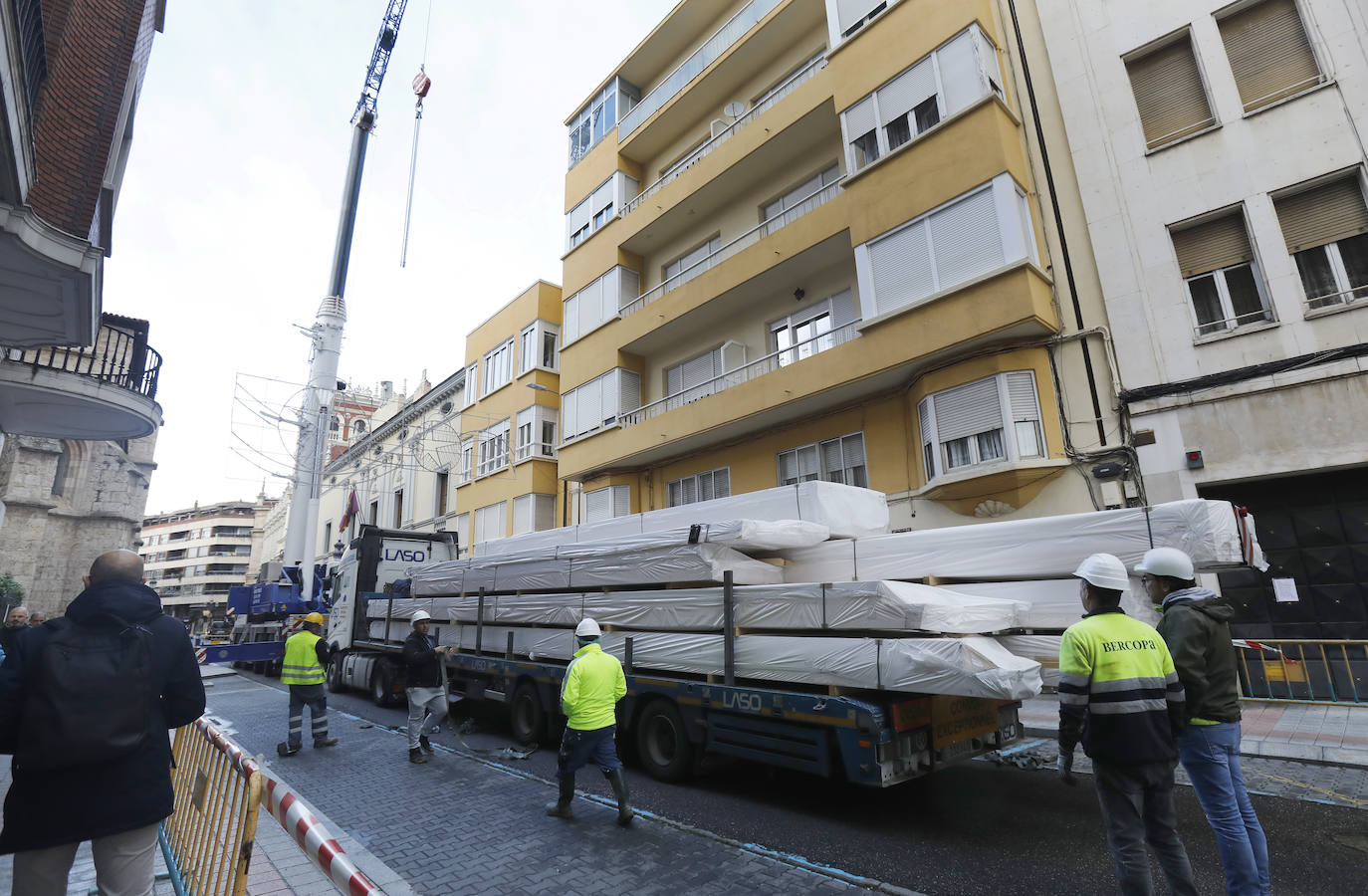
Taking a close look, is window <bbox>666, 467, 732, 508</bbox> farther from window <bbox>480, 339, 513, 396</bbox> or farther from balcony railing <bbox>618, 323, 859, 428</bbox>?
window <bbox>480, 339, 513, 396</bbox>

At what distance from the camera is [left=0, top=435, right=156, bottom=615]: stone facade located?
1057 inches

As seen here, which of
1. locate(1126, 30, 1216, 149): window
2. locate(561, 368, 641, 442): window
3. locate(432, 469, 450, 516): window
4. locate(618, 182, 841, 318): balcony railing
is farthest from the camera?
locate(432, 469, 450, 516): window

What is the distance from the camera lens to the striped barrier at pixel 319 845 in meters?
2.69

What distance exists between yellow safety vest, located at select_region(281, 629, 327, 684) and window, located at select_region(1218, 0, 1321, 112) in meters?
16.0

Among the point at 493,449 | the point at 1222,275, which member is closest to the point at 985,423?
the point at 1222,275

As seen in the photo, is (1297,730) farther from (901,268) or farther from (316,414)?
(316,414)

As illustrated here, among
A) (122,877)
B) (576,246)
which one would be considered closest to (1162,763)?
(122,877)

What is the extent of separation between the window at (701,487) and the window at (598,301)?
526 cm

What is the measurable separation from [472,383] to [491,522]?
19.3ft

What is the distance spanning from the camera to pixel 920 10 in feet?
41.3

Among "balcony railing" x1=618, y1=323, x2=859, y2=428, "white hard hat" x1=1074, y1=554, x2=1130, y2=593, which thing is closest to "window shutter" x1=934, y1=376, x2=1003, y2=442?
"balcony railing" x1=618, y1=323, x2=859, y2=428

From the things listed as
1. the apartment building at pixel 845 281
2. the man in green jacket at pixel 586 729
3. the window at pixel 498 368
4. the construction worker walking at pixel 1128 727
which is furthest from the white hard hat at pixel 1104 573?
the window at pixel 498 368

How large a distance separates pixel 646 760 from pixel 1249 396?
978 centimetres

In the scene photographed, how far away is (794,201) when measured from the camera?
15750 millimetres
